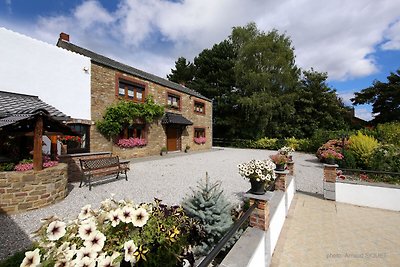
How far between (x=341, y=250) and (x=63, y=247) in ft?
14.2

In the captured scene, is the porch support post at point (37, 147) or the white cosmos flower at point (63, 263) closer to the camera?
the white cosmos flower at point (63, 263)

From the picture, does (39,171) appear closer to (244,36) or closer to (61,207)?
(61,207)

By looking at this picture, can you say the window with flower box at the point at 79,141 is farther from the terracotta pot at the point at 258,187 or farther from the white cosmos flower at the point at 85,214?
the terracotta pot at the point at 258,187

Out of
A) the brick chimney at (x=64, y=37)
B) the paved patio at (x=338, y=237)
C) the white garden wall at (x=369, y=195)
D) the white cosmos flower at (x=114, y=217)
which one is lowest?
the paved patio at (x=338, y=237)

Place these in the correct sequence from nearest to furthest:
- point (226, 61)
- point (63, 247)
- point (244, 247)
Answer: point (63, 247), point (244, 247), point (226, 61)

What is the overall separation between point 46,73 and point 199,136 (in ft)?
46.9

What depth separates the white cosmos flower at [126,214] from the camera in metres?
1.77

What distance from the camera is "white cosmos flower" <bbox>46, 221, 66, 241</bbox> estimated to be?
155 centimetres

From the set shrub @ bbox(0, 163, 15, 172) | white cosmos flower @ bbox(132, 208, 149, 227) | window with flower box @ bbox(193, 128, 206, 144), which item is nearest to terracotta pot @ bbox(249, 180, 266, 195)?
white cosmos flower @ bbox(132, 208, 149, 227)

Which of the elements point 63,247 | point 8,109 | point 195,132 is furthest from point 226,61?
point 63,247

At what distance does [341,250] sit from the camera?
365 centimetres

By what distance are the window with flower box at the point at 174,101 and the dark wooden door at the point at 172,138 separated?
1.94m

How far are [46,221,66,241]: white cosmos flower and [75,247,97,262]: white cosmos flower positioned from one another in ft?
0.71

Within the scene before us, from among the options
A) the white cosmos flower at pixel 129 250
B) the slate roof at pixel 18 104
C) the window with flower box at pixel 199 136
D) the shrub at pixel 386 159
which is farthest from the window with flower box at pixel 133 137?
the shrub at pixel 386 159
